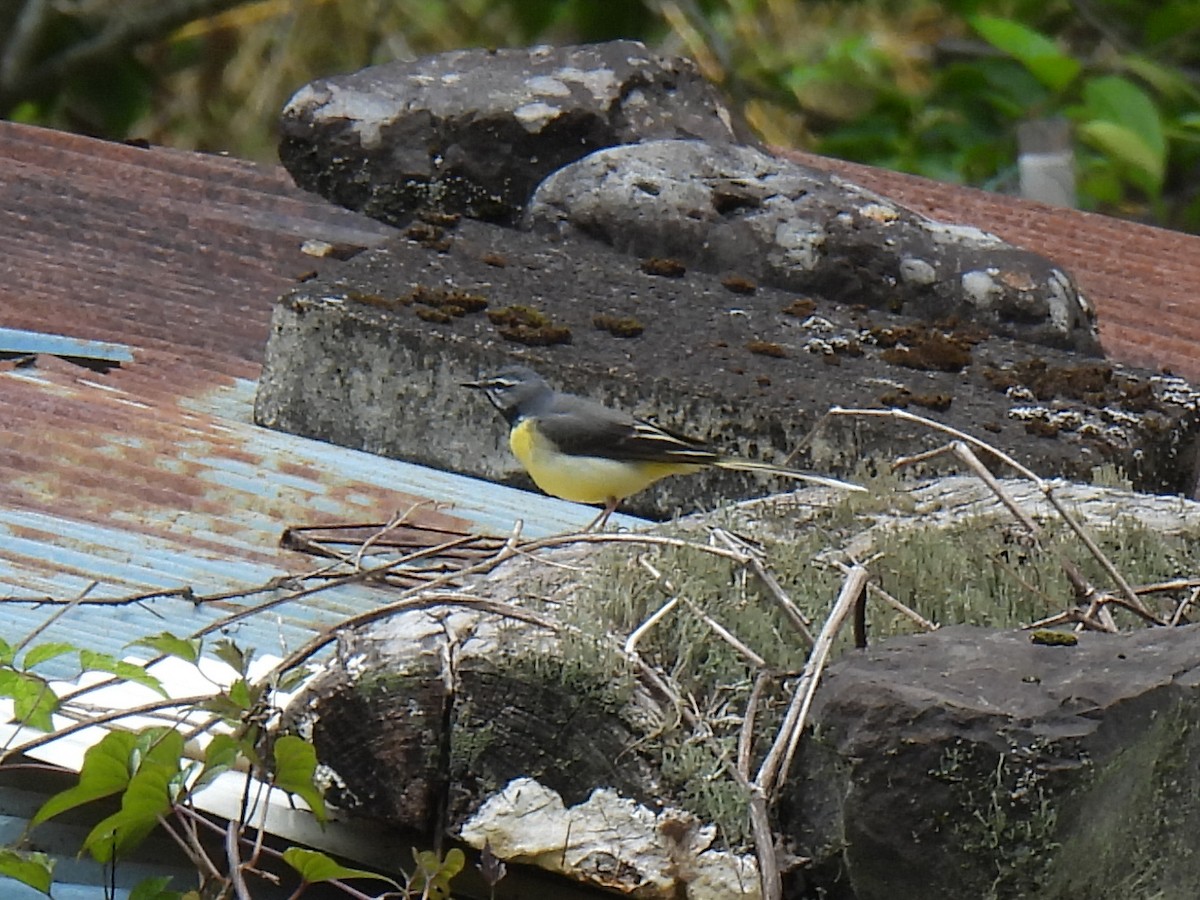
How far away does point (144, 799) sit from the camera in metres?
2.80

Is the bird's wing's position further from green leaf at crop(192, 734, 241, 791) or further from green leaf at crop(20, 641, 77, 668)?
green leaf at crop(192, 734, 241, 791)

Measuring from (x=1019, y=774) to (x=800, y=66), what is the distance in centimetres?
1041

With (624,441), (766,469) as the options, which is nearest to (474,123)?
(624,441)

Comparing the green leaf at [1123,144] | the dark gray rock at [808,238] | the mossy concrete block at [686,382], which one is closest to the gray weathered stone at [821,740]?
the mossy concrete block at [686,382]

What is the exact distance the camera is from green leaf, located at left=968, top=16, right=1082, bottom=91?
980 cm

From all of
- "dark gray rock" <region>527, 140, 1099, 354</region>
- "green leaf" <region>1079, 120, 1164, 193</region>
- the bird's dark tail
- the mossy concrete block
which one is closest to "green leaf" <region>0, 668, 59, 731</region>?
the bird's dark tail

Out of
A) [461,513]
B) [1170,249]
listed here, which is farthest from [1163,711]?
[1170,249]

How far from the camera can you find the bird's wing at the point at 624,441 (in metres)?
4.98

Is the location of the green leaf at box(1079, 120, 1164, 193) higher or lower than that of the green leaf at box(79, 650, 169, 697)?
lower

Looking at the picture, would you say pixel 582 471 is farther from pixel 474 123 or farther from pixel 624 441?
pixel 474 123

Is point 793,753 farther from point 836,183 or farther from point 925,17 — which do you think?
point 925,17

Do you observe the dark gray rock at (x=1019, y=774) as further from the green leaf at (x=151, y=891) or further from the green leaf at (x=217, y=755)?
the green leaf at (x=151, y=891)

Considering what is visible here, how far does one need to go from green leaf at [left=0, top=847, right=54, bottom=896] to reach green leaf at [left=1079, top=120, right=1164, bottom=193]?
7.35 metres

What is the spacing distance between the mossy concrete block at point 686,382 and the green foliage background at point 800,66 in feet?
13.1
